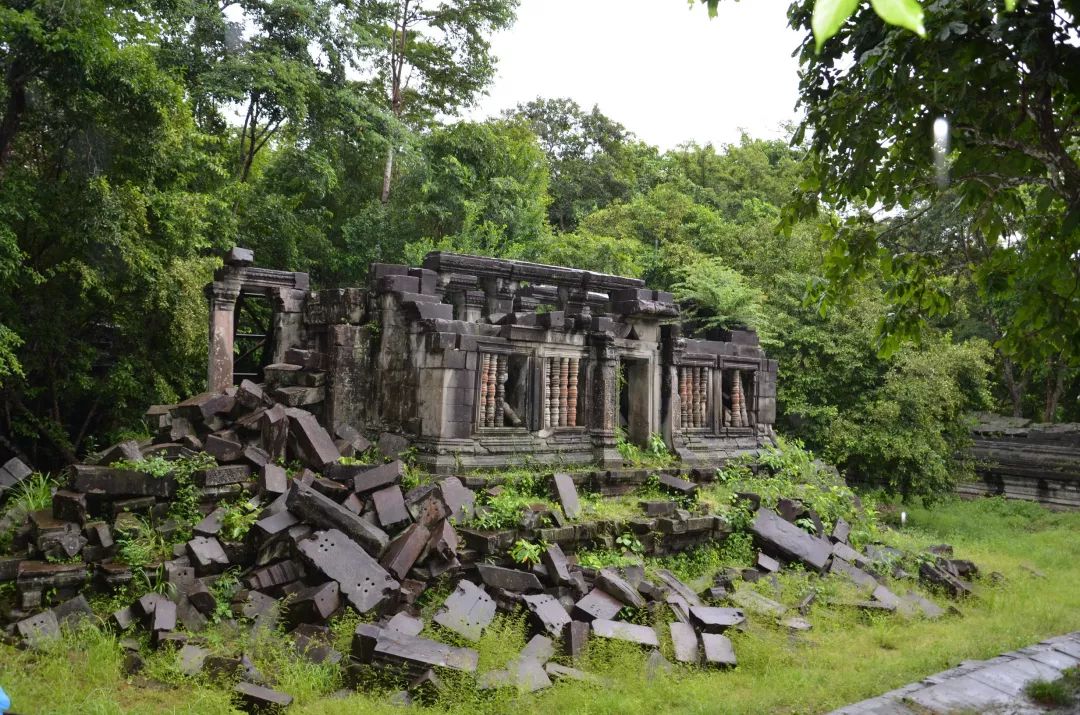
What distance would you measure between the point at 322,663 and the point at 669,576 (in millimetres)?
4094

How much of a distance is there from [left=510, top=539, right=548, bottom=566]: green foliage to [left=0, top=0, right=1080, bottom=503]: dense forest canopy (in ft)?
13.3

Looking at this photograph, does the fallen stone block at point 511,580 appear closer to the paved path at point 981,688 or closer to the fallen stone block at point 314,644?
the fallen stone block at point 314,644

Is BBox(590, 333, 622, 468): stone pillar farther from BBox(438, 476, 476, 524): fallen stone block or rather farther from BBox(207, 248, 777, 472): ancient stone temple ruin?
BBox(438, 476, 476, 524): fallen stone block

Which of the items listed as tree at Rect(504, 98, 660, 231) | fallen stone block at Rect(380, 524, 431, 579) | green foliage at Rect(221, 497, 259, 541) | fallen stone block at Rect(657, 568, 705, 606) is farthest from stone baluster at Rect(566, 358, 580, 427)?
tree at Rect(504, 98, 660, 231)

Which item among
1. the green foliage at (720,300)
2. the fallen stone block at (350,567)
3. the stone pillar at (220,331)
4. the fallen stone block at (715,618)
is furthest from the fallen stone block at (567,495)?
the green foliage at (720,300)

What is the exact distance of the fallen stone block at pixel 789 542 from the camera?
32.4ft

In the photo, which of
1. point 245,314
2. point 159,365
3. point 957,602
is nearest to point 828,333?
point 957,602

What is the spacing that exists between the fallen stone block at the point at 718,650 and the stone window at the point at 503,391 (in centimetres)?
410

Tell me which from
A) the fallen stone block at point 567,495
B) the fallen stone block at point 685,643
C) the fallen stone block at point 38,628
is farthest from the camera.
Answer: the fallen stone block at point 567,495

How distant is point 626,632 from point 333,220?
18783 mm

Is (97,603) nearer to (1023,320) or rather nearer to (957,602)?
(1023,320)

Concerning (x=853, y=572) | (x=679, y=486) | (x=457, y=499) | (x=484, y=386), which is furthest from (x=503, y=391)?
(x=853, y=572)

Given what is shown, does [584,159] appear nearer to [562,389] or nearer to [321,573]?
[562,389]

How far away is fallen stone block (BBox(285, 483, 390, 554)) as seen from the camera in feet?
24.9
